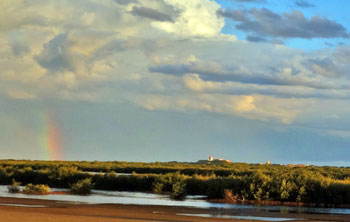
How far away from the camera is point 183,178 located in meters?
45.1

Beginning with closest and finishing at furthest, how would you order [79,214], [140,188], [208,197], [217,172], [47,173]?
[79,214] → [208,197] → [140,188] → [47,173] → [217,172]

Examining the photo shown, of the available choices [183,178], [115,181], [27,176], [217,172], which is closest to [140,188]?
[115,181]

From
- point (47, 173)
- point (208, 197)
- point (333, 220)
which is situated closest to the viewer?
point (333, 220)

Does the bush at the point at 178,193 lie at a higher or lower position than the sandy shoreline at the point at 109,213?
higher

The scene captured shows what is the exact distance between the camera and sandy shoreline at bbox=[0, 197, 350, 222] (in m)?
23.0

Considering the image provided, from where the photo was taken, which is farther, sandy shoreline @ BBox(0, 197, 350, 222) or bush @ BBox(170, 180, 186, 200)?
bush @ BBox(170, 180, 186, 200)

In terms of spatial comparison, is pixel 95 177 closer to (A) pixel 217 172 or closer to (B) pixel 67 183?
(B) pixel 67 183

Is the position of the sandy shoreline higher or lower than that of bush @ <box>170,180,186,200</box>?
lower

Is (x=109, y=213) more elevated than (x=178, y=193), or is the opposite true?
(x=178, y=193)

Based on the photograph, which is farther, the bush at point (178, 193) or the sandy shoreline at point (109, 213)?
the bush at point (178, 193)

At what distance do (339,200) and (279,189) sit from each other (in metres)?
3.53

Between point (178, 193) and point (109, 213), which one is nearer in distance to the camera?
point (109, 213)

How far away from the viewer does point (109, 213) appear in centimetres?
2645

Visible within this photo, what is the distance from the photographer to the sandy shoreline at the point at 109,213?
23.0 m
